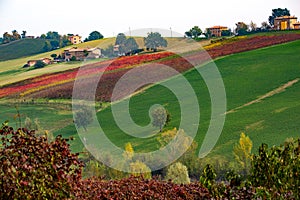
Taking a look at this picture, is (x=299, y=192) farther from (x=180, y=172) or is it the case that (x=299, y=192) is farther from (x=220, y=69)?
(x=220, y=69)

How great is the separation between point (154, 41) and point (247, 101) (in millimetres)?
20526

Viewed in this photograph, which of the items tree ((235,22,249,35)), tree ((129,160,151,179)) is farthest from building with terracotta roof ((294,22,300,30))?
tree ((129,160,151,179))

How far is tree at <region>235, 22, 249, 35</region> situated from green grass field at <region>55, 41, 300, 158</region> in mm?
9535

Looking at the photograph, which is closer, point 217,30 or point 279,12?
point 217,30

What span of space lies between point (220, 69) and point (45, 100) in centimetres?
1477

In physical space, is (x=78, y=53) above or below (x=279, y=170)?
below

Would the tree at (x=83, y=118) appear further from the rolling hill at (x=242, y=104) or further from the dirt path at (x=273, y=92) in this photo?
the dirt path at (x=273, y=92)

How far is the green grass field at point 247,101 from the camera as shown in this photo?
33.3 m

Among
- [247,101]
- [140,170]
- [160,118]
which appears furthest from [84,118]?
[140,170]

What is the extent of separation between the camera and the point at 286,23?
62344 millimetres

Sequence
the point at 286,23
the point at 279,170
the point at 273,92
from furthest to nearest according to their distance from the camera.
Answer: the point at 286,23
the point at 273,92
the point at 279,170

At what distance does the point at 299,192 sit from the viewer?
36.7ft

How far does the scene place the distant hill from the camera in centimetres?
9112

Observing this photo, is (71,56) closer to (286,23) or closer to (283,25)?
(283,25)
